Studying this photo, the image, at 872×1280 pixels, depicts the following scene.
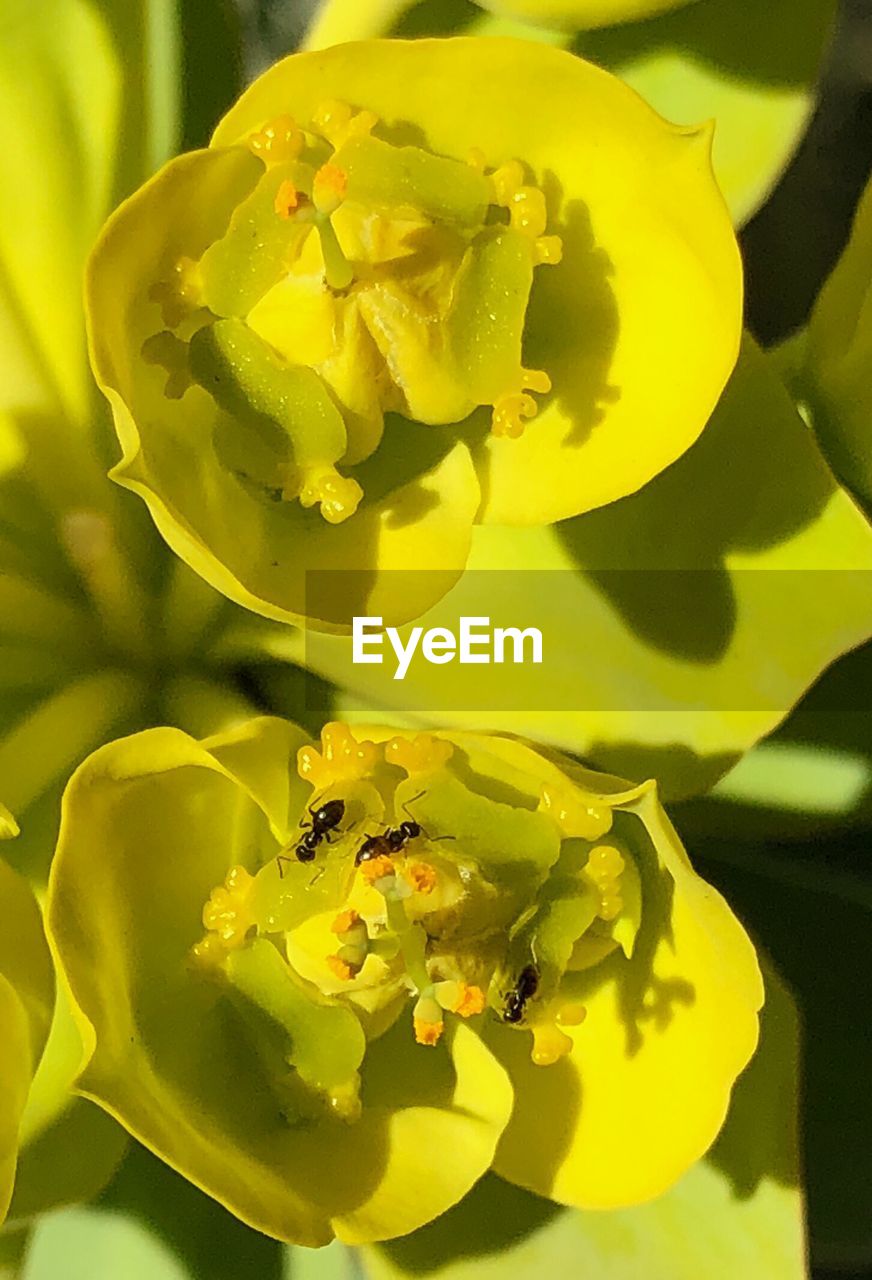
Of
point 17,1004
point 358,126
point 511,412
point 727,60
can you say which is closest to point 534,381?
point 511,412

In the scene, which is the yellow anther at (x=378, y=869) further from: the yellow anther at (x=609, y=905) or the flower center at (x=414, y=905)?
the yellow anther at (x=609, y=905)

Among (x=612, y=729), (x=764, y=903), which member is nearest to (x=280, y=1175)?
(x=612, y=729)

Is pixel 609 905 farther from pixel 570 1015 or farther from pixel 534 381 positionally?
pixel 534 381

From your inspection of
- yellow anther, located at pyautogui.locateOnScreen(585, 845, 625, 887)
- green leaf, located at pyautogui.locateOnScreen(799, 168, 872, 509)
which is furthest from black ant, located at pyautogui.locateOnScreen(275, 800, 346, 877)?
green leaf, located at pyautogui.locateOnScreen(799, 168, 872, 509)

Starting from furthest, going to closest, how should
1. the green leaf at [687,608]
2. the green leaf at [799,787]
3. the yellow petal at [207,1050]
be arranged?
the green leaf at [799,787] < the green leaf at [687,608] < the yellow petal at [207,1050]

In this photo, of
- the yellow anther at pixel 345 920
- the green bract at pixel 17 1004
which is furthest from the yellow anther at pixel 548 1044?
the green bract at pixel 17 1004

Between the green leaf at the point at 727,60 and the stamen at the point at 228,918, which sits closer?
the stamen at the point at 228,918
